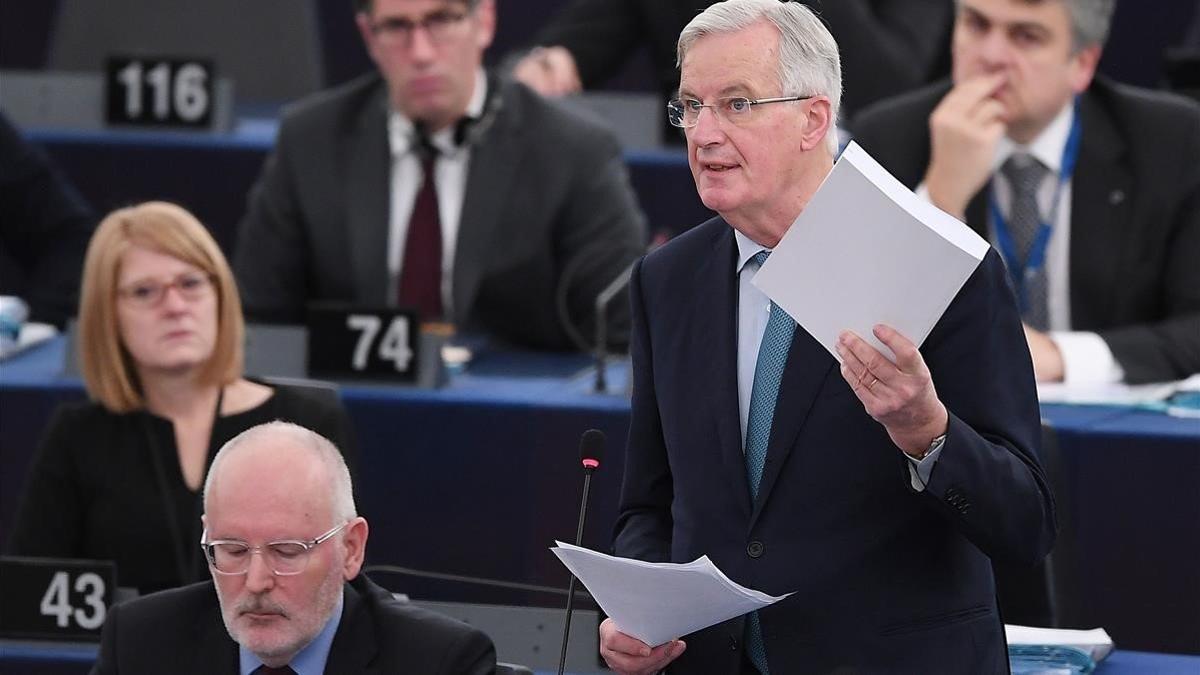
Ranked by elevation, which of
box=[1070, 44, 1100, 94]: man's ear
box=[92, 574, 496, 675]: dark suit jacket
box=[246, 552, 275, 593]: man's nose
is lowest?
box=[92, 574, 496, 675]: dark suit jacket

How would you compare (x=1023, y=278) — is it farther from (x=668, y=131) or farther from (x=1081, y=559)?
(x=668, y=131)

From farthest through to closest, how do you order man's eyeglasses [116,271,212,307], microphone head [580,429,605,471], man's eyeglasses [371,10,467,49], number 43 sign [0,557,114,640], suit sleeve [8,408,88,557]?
man's eyeglasses [371,10,467,49], man's eyeglasses [116,271,212,307], suit sleeve [8,408,88,557], number 43 sign [0,557,114,640], microphone head [580,429,605,471]

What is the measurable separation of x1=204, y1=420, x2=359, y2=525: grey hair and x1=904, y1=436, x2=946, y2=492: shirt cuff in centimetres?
82

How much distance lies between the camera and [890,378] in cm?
206

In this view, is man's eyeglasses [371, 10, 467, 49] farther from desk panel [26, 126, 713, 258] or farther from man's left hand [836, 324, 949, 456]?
man's left hand [836, 324, 949, 456]

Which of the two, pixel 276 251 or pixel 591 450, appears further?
pixel 276 251

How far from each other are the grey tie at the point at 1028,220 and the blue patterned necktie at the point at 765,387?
2.01 meters

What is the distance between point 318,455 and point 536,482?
4.42 feet

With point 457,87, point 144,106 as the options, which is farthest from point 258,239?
point 144,106

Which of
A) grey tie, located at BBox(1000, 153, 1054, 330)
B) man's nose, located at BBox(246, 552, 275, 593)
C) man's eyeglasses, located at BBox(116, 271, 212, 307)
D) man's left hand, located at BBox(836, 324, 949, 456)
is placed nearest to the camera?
man's left hand, located at BBox(836, 324, 949, 456)

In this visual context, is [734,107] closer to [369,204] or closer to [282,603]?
[282,603]

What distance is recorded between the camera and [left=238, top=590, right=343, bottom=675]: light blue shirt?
2.73 m

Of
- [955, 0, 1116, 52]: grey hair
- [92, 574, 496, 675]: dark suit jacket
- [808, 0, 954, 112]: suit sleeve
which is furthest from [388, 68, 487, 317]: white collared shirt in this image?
[92, 574, 496, 675]: dark suit jacket

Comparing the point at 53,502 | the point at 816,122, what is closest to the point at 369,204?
the point at 53,502
